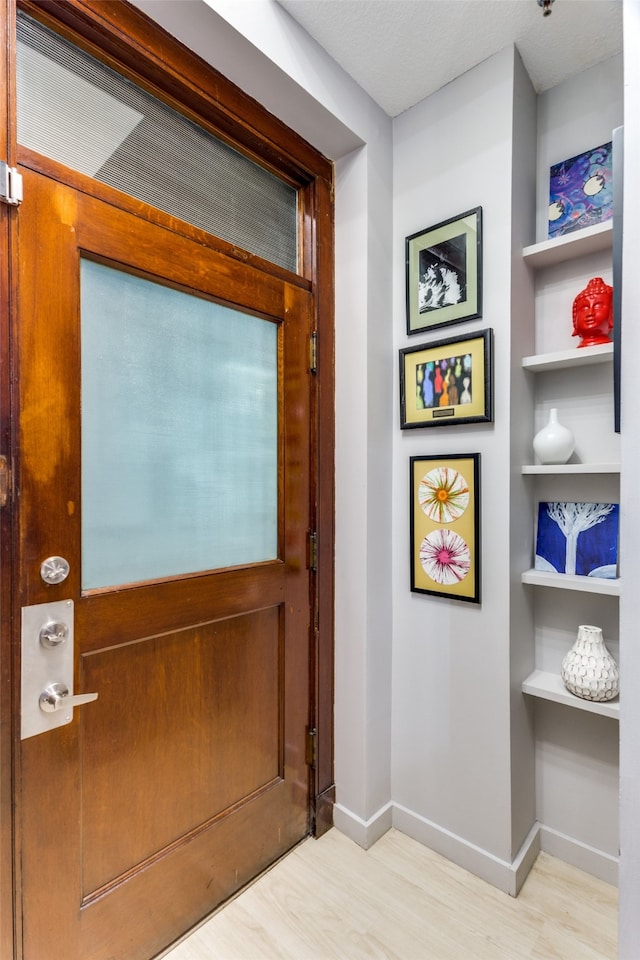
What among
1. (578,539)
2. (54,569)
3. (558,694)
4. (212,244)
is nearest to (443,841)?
(558,694)

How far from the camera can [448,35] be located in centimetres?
149

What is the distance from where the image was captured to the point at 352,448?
178 cm

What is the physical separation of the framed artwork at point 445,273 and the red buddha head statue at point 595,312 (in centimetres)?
31

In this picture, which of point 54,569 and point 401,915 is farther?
point 401,915

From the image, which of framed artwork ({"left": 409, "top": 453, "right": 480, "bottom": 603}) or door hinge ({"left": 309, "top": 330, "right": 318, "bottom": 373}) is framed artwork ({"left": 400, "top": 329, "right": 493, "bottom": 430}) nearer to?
framed artwork ({"left": 409, "top": 453, "right": 480, "bottom": 603})

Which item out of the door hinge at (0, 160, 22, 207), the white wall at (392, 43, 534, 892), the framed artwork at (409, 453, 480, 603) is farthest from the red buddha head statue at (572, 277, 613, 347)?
the door hinge at (0, 160, 22, 207)

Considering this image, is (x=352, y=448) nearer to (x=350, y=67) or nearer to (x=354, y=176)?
(x=354, y=176)

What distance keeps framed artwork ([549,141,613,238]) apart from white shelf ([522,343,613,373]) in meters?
0.43

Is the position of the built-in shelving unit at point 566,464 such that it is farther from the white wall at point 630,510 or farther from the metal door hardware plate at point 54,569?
the metal door hardware plate at point 54,569

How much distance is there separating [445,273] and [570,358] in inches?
20.7

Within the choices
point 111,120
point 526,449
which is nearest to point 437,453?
point 526,449

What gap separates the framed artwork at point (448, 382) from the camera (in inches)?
63.0

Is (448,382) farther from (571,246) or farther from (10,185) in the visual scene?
(10,185)

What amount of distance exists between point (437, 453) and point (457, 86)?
127 cm
